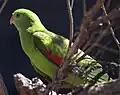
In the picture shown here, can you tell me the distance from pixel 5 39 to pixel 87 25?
200 centimetres

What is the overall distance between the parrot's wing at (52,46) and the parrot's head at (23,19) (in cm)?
18

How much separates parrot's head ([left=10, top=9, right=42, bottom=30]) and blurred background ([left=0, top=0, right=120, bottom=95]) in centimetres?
109

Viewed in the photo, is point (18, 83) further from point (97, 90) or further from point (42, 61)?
point (97, 90)

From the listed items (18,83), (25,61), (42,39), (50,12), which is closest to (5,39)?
(25,61)

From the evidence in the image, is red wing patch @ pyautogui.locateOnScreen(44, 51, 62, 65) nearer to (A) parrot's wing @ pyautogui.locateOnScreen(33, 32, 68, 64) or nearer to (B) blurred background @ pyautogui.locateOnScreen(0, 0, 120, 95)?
(A) parrot's wing @ pyautogui.locateOnScreen(33, 32, 68, 64)

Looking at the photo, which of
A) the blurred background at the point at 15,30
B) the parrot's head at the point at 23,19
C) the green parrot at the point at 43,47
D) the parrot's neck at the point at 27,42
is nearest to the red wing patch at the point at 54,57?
the green parrot at the point at 43,47

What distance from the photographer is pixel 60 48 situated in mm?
1095

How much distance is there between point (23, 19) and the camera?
Result: 54.4 inches

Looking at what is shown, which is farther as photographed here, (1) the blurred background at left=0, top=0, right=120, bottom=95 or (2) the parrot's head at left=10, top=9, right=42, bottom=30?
(1) the blurred background at left=0, top=0, right=120, bottom=95

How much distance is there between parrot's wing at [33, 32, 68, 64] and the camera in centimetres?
110

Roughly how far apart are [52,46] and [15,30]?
4.75 ft

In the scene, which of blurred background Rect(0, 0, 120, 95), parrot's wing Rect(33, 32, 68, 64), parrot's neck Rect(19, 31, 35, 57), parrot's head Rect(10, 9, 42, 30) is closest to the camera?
parrot's wing Rect(33, 32, 68, 64)

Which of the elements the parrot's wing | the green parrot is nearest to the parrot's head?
the green parrot

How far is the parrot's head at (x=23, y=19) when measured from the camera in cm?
137
